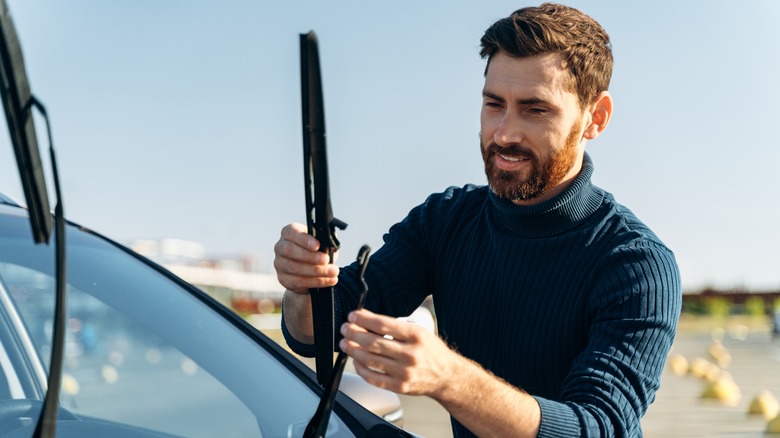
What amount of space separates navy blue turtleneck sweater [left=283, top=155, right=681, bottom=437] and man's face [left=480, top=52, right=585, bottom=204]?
0.10 metres

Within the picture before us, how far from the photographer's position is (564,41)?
2.34 metres

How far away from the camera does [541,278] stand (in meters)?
2.37

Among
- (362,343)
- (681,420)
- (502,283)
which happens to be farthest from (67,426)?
(681,420)

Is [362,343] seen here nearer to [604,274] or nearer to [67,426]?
[67,426]

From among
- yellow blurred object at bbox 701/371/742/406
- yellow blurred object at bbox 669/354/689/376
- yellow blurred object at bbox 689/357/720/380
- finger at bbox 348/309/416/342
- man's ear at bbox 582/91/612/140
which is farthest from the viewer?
yellow blurred object at bbox 669/354/689/376

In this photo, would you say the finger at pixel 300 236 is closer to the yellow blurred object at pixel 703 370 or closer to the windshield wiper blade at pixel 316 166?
the windshield wiper blade at pixel 316 166

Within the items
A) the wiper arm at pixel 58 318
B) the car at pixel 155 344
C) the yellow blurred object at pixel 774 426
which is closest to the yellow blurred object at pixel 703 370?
the yellow blurred object at pixel 774 426

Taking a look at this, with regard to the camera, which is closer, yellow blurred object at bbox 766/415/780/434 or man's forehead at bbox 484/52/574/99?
man's forehead at bbox 484/52/574/99

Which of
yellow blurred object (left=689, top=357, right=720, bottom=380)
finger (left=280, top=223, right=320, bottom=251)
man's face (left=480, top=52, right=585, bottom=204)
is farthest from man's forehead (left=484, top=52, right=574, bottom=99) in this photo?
yellow blurred object (left=689, top=357, right=720, bottom=380)

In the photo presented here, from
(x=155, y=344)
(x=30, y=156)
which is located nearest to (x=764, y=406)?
(x=155, y=344)

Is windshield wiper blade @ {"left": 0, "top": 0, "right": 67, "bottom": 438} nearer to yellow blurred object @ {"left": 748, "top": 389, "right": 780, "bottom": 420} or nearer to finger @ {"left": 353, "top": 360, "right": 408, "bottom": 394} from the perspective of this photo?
finger @ {"left": 353, "top": 360, "right": 408, "bottom": 394}

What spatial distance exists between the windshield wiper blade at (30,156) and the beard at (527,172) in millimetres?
1227

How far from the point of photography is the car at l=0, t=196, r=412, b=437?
6.63 feet

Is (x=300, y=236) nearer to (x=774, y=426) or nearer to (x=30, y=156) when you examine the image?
(x=30, y=156)
